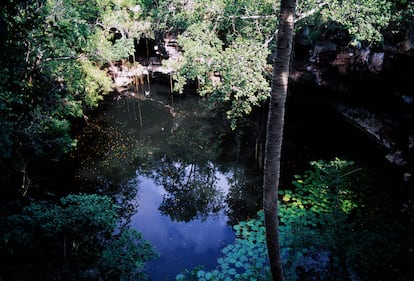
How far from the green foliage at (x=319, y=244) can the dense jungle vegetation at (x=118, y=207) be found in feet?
0.09

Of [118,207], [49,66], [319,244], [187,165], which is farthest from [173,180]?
[319,244]

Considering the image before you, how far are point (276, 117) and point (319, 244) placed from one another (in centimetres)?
392

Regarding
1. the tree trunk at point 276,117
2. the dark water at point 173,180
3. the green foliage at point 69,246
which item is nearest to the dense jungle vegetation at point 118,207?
the green foliage at point 69,246

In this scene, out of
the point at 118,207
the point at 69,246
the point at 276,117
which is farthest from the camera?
the point at 118,207

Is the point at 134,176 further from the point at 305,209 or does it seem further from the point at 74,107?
the point at 305,209

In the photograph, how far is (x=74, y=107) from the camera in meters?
11.3

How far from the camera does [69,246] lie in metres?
6.19

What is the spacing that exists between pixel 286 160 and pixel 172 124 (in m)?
7.19

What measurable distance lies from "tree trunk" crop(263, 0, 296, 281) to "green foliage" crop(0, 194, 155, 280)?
2976 millimetres

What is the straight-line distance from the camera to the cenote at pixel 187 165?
30.2 ft

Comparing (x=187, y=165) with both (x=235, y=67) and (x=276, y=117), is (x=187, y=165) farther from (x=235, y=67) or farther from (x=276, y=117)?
(x=276, y=117)

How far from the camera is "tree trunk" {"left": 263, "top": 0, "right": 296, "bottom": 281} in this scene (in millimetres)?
3389

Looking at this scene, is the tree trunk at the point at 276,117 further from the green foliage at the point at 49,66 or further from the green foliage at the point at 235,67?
the green foliage at the point at 235,67

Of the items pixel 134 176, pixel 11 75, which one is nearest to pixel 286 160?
pixel 134 176
